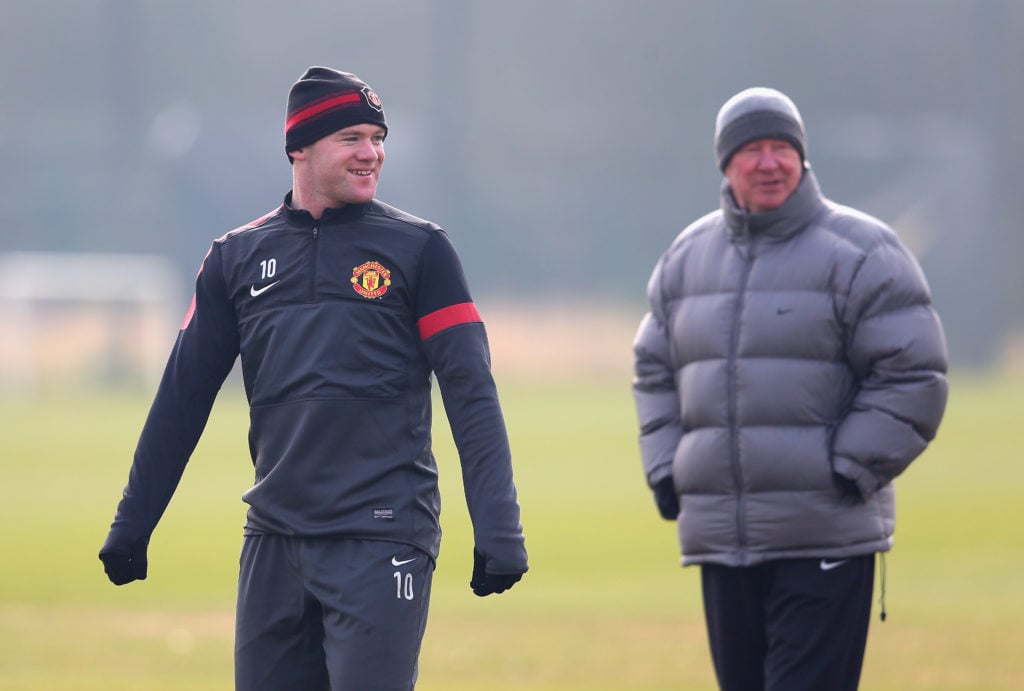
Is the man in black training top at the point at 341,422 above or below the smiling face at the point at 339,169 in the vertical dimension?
below

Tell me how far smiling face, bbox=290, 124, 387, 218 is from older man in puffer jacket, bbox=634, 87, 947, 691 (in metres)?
1.15

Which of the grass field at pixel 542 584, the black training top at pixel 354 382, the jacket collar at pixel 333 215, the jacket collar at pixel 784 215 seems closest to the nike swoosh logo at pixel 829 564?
the jacket collar at pixel 784 215

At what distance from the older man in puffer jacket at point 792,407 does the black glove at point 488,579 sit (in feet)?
3.18

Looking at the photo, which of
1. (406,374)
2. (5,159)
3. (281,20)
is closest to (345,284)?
(406,374)

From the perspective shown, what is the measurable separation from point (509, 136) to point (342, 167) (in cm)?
5114

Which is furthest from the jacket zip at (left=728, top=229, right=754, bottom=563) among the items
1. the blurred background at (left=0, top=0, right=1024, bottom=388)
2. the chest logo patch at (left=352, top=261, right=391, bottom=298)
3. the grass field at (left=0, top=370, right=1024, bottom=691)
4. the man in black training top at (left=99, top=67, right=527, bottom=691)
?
the blurred background at (left=0, top=0, right=1024, bottom=388)

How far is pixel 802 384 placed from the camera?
5.13 metres

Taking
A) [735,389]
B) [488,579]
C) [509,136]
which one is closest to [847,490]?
[735,389]

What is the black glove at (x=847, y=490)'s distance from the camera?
5051 mm

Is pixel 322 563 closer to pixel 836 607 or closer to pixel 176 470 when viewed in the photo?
pixel 176 470

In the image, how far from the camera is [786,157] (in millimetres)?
5234

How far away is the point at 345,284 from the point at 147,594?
26.4 feet

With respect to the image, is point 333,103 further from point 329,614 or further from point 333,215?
point 329,614

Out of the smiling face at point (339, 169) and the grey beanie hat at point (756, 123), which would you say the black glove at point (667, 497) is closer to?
the grey beanie hat at point (756, 123)
